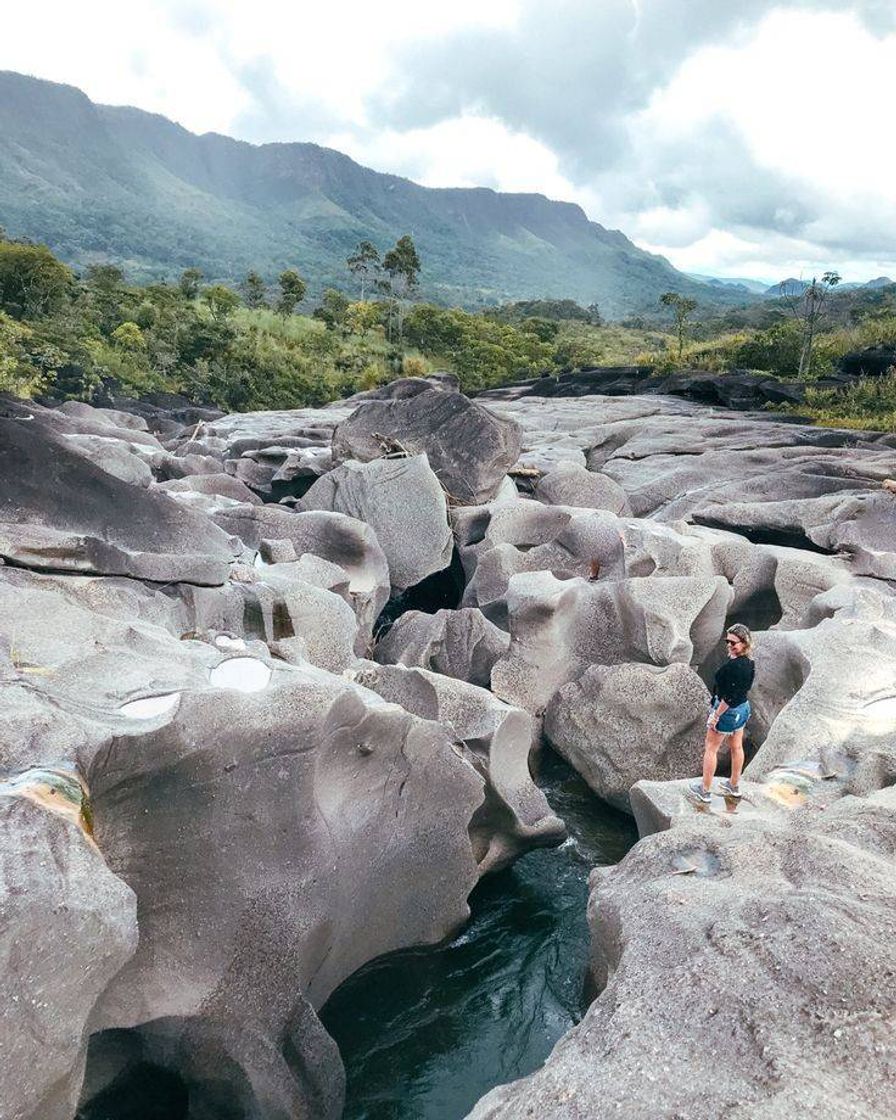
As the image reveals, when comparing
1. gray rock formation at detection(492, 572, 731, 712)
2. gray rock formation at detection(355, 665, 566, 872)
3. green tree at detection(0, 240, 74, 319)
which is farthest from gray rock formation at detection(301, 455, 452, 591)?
green tree at detection(0, 240, 74, 319)

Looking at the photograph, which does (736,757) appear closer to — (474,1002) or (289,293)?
(474,1002)

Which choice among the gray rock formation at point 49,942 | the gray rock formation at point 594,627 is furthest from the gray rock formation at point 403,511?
the gray rock formation at point 49,942

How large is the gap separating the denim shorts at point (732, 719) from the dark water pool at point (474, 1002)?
246 centimetres

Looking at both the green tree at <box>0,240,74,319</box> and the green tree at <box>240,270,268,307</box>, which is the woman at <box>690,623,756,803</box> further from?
the green tree at <box>240,270,268,307</box>

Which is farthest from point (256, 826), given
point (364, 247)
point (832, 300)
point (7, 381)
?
point (364, 247)

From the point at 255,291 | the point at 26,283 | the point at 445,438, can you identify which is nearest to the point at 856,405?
the point at 445,438

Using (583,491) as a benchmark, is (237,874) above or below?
below

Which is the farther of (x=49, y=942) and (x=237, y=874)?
(x=237, y=874)

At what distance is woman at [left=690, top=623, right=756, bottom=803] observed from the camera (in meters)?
7.04

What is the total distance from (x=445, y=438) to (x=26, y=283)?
34.8 meters

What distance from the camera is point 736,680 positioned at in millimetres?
7117

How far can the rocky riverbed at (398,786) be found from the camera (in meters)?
3.97

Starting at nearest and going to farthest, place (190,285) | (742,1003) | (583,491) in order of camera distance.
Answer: (742,1003)
(583,491)
(190,285)

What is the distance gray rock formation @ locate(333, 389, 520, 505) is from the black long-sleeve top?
11.3 meters
